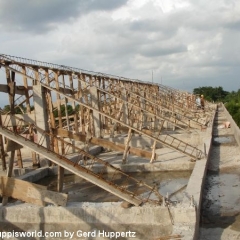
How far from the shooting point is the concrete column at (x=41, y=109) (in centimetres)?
1177

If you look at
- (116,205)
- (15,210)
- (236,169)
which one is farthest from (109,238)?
(236,169)

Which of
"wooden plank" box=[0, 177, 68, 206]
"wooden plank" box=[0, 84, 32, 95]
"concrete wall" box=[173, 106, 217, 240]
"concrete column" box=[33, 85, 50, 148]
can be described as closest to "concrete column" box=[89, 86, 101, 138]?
"wooden plank" box=[0, 84, 32, 95]

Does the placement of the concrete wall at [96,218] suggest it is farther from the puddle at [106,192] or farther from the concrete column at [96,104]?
the concrete column at [96,104]

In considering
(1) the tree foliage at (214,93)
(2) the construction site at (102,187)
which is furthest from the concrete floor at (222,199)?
(1) the tree foliage at (214,93)

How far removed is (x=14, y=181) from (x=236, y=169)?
640 cm

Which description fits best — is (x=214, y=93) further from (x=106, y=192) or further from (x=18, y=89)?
(x=106, y=192)

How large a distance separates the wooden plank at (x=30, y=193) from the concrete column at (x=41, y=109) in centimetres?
432

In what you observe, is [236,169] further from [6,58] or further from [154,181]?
[6,58]

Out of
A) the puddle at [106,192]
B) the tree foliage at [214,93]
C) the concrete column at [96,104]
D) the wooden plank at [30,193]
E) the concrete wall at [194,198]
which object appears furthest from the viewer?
the tree foliage at [214,93]

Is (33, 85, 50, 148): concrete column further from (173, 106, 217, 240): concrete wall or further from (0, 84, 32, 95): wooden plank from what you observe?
(173, 106, 217, 240): concrete wall

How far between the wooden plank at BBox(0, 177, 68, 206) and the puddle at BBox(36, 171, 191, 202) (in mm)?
1993

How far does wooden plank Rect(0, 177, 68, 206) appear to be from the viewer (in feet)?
23.2

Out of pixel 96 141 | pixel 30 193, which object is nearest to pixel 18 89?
pixel 96 141

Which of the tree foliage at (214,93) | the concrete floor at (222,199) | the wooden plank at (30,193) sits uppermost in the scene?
the wooden plank at (30,193)
